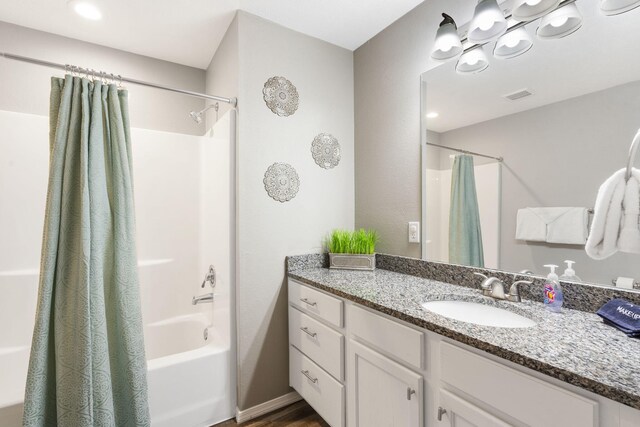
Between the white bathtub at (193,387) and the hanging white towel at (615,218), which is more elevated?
the hanging white towel at (615,218)

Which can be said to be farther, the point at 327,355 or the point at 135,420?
the point at 327,355

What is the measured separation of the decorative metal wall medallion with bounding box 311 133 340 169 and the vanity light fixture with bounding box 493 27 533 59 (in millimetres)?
1070

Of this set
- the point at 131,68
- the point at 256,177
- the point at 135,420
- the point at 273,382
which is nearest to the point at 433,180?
the point at 256,177

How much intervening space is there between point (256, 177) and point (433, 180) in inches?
41.7

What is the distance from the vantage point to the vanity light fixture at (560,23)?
3.73ft

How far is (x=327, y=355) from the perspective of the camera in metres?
1.53

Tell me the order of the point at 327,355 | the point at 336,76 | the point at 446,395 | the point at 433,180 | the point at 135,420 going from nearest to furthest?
the point at 446,395
the point at 135,420
the point at 327,355
the point at 433,180
the point at 336,76

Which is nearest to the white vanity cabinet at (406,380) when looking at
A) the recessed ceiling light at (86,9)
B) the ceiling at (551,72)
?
the ceiling at (551,72)

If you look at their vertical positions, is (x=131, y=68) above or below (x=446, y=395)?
above

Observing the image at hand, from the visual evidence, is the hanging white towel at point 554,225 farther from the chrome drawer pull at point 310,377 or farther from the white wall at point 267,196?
the chrome drawer pull at point 310,377

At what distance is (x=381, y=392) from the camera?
1223mm

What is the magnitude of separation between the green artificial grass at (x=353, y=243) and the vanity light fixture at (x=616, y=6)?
145 cm

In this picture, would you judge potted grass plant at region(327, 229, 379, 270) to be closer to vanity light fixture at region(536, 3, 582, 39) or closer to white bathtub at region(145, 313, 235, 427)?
white bathtub at region(145, 313, 235, 427)

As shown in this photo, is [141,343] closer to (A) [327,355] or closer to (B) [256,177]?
(A) [327,355]
